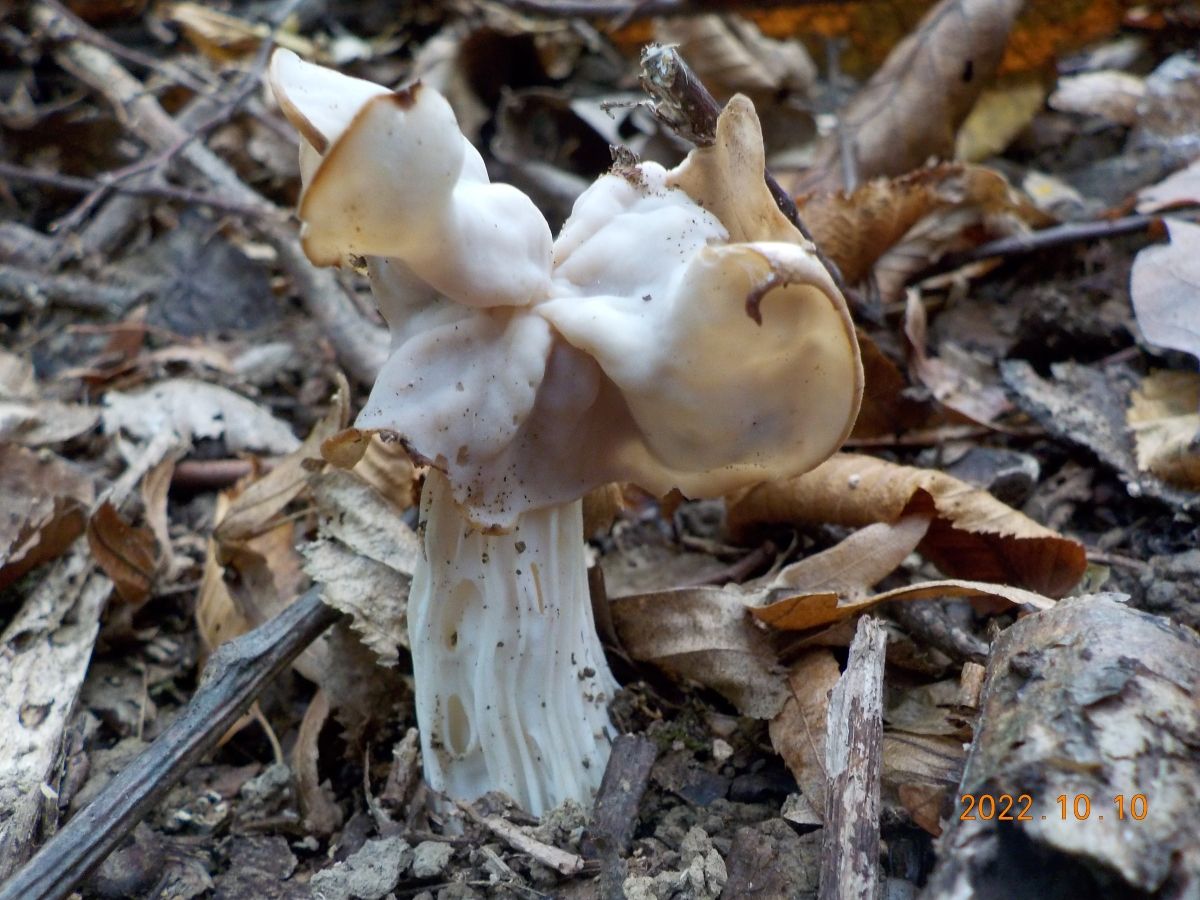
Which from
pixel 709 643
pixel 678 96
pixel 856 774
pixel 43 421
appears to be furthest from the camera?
pixel 43 421

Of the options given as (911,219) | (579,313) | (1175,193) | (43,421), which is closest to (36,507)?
(43,421)

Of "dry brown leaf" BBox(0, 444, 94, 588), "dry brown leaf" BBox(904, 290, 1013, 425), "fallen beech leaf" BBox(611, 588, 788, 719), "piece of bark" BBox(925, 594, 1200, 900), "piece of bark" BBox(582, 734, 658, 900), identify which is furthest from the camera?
"dry brown leaf" BBox(904, 290, 1013, 425)

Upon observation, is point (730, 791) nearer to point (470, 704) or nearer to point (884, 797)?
point (884, 797)

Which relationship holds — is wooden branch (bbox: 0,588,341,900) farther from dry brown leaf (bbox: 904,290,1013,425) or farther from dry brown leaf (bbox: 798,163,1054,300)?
dry brown leaf (bbox: 798,163,1054,300)

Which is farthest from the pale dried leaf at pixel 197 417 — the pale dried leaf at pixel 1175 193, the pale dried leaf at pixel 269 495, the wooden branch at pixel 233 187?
the pale dried leaf at pixel 1175 193

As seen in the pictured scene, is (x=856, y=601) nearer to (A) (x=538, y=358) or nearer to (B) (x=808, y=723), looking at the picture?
(B) (x=808, y=723)

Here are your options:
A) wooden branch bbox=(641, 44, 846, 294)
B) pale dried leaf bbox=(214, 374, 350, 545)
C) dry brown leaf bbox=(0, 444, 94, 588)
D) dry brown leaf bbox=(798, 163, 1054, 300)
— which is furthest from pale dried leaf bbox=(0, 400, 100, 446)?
dry brown leaf bbox=(798, 163, 1054, 300)
